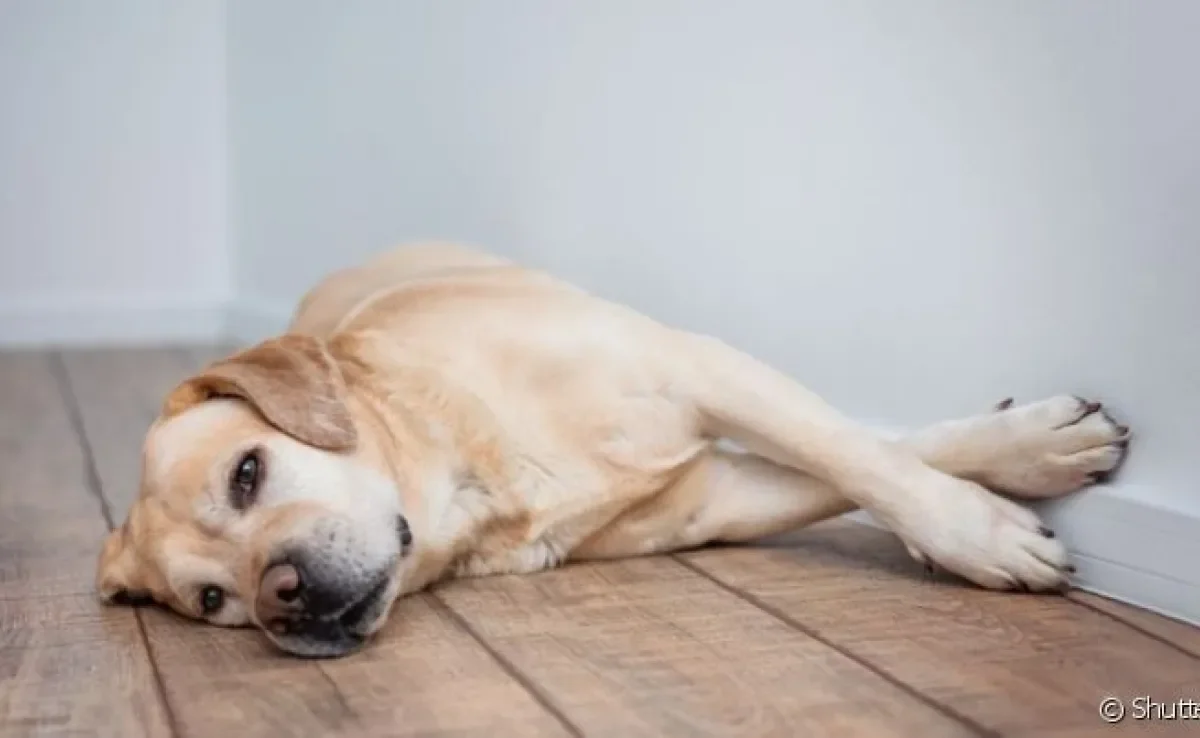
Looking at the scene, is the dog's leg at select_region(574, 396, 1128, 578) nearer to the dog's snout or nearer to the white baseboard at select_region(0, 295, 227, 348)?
the dog's snout

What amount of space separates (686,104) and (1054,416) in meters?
1.14

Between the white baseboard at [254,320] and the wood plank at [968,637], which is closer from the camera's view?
the wood plank at [968,637]

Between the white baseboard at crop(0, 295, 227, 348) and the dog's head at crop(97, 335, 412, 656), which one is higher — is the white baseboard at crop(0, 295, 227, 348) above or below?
below

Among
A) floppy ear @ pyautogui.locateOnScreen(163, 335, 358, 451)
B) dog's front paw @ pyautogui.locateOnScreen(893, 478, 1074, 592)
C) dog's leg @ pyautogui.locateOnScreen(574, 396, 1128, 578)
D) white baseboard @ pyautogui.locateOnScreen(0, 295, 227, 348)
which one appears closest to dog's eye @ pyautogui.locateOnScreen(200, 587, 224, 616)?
floppy ear @ pyautogui.locateOnScreen(163, 335, 358, 451)

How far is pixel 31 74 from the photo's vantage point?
191 inches

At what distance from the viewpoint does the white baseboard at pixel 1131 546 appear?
202cm

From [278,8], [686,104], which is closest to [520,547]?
[686,104]

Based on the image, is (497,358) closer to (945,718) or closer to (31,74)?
(945,718)

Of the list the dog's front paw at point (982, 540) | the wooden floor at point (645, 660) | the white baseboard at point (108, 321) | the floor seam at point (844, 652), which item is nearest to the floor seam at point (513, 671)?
the wooden floor at point (645, 660)

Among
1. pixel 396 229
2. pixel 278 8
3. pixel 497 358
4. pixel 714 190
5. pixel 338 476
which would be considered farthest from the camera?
pixel 278 8

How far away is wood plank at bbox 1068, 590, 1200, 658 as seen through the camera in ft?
6.41

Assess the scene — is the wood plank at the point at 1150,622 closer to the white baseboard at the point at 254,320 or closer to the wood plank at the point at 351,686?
the wood plank at the point at 351,686

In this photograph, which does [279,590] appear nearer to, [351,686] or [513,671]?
[351,686]

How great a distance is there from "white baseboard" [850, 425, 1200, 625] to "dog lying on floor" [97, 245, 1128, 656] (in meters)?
0.04
